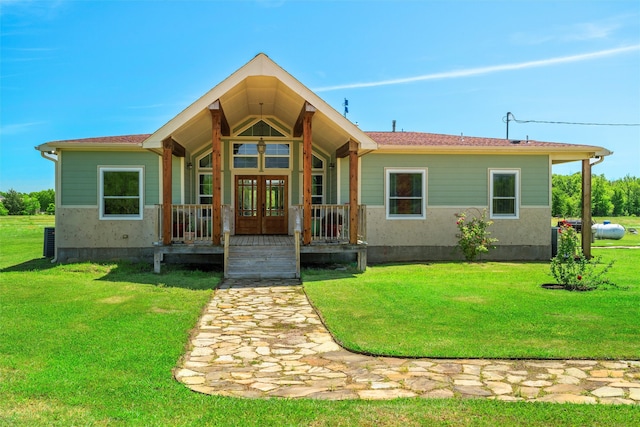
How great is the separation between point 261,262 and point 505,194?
7499 millimetres

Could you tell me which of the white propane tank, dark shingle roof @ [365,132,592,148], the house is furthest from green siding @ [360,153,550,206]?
the white propane tank

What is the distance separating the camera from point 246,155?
1564 centimetres

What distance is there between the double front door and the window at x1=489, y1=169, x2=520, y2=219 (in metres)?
5.90

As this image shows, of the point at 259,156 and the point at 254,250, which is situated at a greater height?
the point at 259,156

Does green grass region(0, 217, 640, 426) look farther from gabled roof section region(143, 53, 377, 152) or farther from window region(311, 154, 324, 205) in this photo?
window region(311, 154, 324, 205)

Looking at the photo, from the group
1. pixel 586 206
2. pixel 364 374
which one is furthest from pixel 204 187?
pixel 364 374

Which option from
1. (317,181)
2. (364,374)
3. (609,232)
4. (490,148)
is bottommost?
(364,374)

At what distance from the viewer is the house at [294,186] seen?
14477 millimetres

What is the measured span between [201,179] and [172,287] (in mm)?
6008

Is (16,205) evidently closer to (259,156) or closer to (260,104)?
(259,156)

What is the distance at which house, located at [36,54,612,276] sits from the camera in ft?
47.5

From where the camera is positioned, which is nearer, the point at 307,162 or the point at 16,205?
the point at 307,162

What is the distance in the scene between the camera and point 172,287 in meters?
10.2

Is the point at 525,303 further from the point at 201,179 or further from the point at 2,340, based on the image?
the point at 201,179
